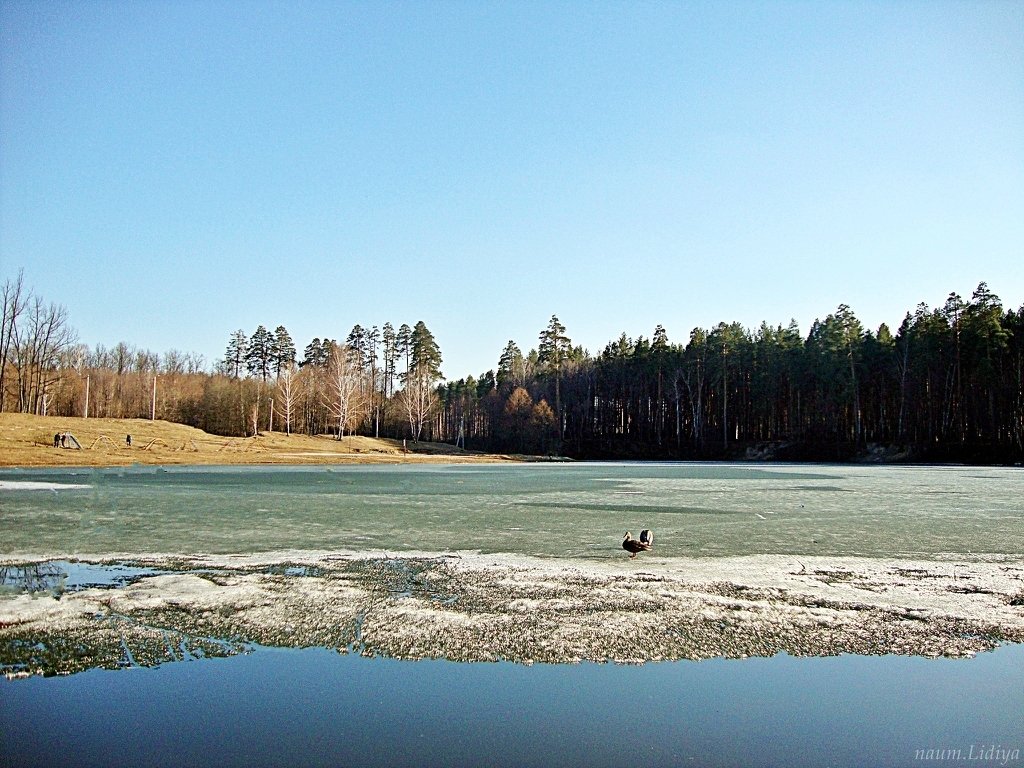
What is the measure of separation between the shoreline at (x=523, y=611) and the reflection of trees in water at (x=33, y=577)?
1.40 ft

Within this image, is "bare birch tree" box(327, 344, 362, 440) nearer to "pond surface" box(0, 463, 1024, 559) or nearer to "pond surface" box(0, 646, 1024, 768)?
"pond surface" box(0, 463, 1024, 559)

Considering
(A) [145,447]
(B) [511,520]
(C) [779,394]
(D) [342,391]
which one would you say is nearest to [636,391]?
(C) [779,394]

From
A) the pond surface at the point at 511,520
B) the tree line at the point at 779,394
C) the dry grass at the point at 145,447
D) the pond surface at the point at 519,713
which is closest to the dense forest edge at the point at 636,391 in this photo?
the tree line at the point at 779,394

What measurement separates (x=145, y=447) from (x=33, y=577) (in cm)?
4536

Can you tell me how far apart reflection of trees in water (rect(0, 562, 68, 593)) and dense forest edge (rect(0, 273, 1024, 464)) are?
62.5 meters

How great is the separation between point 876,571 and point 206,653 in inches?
310

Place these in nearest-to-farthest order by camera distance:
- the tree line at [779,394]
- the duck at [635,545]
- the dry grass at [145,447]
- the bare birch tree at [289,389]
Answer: the duck at [635,545], the dry grass at [145,447], the tree line at [779,394], the bare birch tree at [289,389]

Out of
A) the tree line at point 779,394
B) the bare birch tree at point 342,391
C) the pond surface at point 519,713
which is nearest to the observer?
the pond surface at point 519,713

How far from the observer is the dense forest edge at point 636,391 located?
61.2m

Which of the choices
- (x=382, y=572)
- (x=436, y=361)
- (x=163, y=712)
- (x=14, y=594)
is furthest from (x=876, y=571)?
(x=436, y=361)

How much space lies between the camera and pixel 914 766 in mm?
3828

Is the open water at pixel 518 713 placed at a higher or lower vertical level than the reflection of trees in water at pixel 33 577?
higher

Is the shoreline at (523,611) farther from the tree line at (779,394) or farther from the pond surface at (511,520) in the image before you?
the tree line at (779,394)

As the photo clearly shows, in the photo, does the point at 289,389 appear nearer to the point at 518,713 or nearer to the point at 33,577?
the point at 33,577
